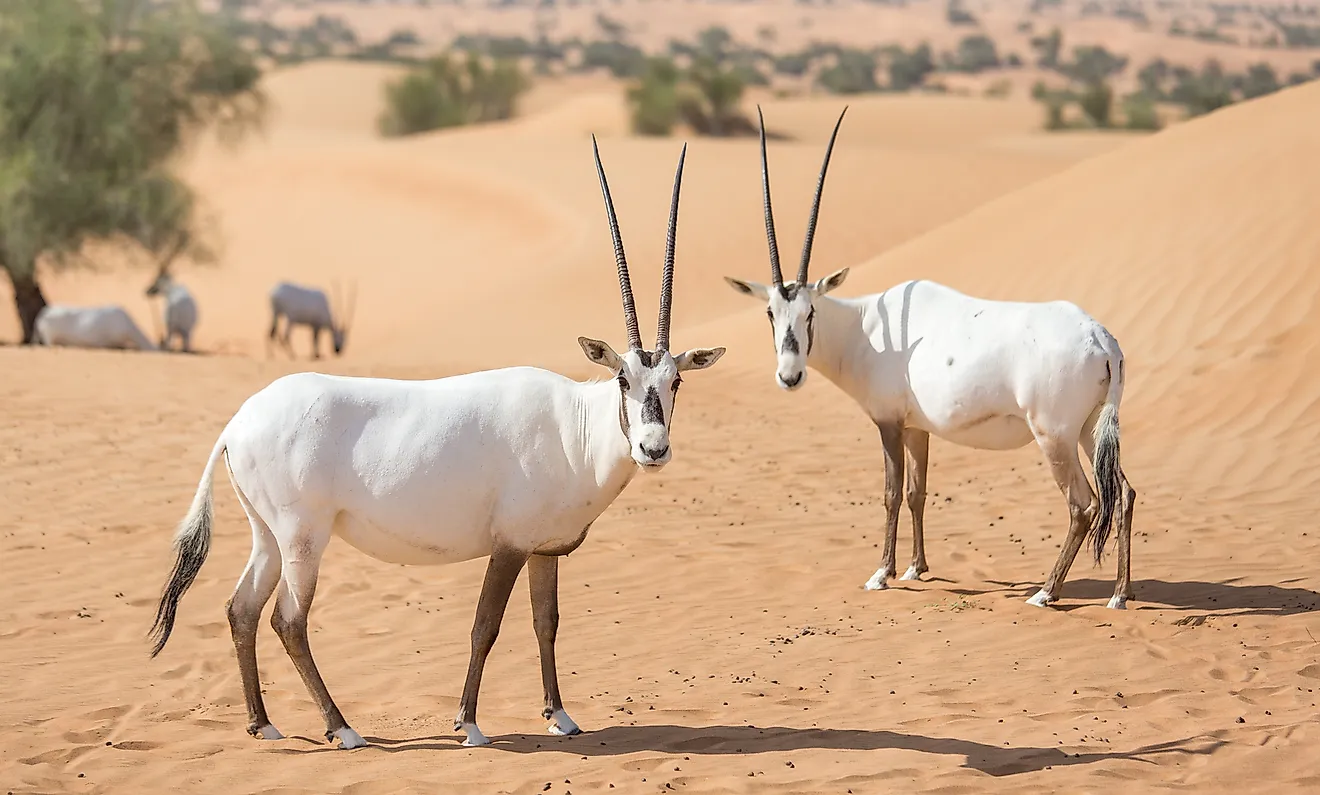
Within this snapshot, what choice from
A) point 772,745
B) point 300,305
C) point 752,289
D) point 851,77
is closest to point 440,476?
point 772,745

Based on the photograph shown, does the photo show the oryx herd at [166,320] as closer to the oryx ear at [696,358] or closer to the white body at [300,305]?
the white body at [300,305]

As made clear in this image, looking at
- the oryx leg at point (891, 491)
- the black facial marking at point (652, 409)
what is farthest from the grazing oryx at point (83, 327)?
the black facial marking at point (652, 409)

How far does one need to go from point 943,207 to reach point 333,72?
41.5m

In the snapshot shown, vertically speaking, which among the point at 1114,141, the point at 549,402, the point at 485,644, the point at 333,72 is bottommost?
the point at 485,644

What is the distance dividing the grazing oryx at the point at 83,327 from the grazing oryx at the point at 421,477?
15143 mm

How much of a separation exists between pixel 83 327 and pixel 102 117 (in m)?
3.74

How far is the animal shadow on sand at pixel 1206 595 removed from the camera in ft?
25.7

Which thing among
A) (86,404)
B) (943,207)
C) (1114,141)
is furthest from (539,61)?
(86,404)

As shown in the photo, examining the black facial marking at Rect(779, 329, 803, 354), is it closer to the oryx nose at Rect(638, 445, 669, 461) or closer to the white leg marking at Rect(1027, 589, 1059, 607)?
the white leg marking at Rect(1027, 589, 1059, 607)

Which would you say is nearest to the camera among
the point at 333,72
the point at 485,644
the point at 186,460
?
the point at 485,644

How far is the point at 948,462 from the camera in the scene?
40.3 feet

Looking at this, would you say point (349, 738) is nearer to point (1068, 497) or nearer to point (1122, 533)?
point (1068, 497)

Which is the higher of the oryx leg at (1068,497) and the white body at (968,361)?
the white body at (968,361)

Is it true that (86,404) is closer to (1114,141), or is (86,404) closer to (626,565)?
(626,565)
